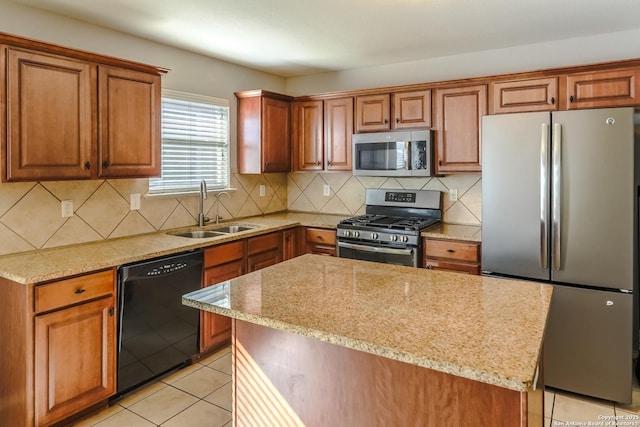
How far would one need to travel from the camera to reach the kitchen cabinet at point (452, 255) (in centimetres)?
324

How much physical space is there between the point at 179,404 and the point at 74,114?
1.83m

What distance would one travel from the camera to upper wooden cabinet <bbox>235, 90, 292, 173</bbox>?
4.11m

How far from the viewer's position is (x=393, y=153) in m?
3.80

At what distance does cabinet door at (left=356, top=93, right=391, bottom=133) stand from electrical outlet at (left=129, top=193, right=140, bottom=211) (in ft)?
6.44

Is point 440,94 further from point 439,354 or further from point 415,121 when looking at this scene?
point 439,354

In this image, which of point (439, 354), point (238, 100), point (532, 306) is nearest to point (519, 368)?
point (439, 354)

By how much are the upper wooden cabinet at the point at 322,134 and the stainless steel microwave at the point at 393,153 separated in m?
0.17

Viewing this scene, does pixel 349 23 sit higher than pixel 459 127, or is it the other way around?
pixel 349 23

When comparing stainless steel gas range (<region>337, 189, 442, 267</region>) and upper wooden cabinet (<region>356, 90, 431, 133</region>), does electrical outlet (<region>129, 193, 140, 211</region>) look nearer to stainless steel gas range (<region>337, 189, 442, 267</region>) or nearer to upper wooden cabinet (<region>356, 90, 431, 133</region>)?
stainless steel gas range (<region>337, 189, 442, 267</region>)

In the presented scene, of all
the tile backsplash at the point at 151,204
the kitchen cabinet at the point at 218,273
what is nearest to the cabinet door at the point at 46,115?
the tile backsplash at the point at 151,204

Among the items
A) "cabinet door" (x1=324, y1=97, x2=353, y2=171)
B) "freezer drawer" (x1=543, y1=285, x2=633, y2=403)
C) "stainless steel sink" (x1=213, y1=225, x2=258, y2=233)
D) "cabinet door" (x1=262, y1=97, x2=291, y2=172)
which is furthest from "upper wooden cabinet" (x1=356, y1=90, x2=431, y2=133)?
"freezer drawer" (x1=543, y1=285, x2=633, y2=403)

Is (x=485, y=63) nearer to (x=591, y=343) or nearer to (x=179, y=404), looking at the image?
(x=591, y=343)

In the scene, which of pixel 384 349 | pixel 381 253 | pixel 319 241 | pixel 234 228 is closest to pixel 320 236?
pixel 319 241

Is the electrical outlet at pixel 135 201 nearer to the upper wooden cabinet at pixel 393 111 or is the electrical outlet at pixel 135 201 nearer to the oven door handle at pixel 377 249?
the oven door handle at pixel 377 249
